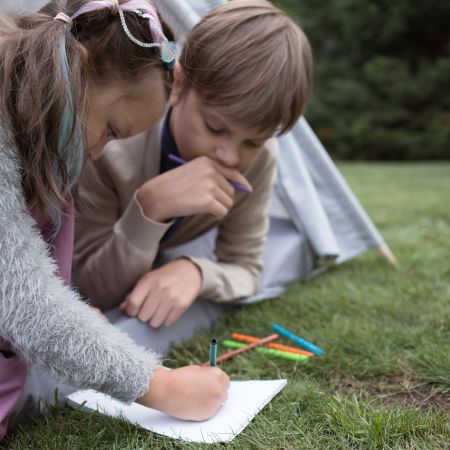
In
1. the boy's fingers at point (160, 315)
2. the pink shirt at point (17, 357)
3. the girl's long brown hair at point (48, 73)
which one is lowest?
the boy's fingers at point (160, 315)

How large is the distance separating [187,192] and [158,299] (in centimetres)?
23

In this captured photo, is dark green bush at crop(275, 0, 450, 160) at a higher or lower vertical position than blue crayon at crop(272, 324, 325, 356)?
lower

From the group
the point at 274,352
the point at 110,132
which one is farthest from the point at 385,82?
the point at 110,132

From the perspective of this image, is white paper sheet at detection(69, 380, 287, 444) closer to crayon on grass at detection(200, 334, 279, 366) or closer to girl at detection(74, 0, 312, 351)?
crayon on grass at detection(200, 334, 279, 366)

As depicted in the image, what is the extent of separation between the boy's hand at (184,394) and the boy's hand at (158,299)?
31 centimetres

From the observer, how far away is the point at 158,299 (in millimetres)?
1204

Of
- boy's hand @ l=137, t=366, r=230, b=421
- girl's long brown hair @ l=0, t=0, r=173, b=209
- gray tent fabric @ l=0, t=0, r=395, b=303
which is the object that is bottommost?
gray tent fabric @ l=0, t=0, r=395, b=303

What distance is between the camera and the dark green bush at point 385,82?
31.4 feet

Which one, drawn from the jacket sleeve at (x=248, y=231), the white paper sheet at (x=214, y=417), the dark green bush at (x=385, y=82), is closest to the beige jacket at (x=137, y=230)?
the jacket sleeve at (x=248, y=231)

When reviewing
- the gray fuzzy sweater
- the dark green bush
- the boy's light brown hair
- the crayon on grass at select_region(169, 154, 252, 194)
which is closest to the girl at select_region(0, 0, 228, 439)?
the gray fuzzy sweater

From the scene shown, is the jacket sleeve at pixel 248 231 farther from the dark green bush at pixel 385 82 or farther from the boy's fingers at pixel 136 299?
the dark green bush at pixel 385 82

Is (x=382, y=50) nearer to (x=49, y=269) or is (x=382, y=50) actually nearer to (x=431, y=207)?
(x=431, y=207)

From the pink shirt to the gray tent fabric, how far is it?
602 millimetres

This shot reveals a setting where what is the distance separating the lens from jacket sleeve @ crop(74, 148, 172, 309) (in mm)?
1220
